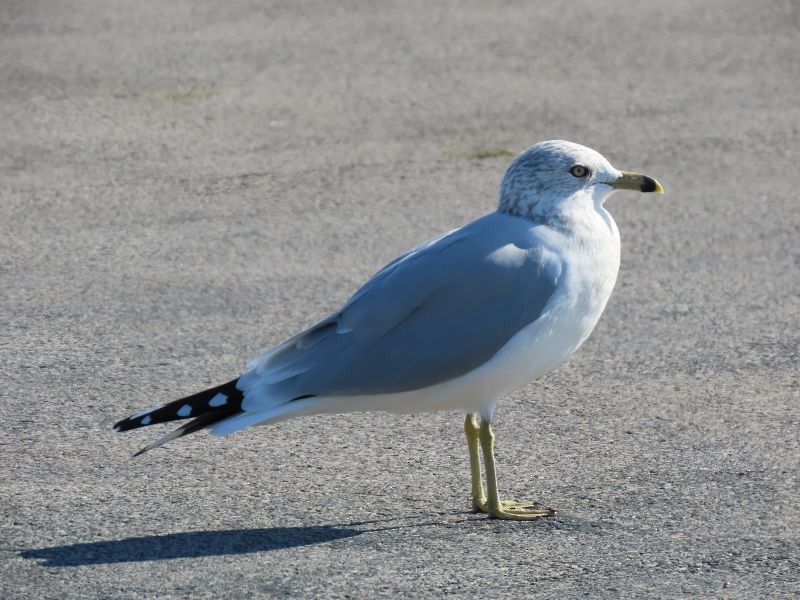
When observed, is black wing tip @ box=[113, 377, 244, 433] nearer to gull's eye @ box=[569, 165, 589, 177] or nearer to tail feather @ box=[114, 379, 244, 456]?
tail feather @ box=[114, 379, 244, 456]

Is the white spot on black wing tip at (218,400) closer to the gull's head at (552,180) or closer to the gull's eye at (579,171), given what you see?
the gull's head at (552,180)

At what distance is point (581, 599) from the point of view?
429 cm

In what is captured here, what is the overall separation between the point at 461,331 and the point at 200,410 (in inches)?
35.0

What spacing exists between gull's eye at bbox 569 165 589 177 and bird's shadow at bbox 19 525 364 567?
4.68 ft

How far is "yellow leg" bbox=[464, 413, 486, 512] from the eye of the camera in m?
4.94

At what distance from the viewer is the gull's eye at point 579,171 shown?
16.2ft

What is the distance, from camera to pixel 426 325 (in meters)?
4.77

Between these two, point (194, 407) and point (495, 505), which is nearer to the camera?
point (194, 407)

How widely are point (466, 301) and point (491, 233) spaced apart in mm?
269

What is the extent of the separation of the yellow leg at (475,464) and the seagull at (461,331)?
0.04 ft


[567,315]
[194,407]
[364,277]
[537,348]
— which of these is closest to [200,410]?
[194,407]

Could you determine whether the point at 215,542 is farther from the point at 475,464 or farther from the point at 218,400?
the point at 475,464

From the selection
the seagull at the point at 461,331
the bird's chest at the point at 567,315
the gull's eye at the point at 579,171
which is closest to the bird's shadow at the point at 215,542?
the seagull at the point at 461,331

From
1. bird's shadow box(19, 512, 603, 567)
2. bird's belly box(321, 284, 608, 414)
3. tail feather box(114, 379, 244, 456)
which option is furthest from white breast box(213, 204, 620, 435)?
bird's shadow box(19, 512, 603, 567)
